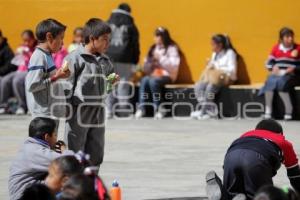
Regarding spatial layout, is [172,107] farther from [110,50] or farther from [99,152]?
[99,152]

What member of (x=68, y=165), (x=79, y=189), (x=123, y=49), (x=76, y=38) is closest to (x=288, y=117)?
(x=123, y=49)

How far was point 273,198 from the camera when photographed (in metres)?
6.37

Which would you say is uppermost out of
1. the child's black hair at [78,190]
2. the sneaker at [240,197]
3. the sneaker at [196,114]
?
the child's black hair at [78,190]

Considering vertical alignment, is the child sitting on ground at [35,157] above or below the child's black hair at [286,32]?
below

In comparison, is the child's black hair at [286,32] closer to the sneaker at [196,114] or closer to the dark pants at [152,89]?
the sneaker at [196,114]

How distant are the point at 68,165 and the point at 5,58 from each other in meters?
12.6

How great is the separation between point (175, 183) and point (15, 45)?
398 inches

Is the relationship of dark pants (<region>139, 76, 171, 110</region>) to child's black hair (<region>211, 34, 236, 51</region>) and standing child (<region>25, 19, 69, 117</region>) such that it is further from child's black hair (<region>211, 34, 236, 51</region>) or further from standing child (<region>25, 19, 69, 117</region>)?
standing child (<region>25, 19, 69, 117</region>)

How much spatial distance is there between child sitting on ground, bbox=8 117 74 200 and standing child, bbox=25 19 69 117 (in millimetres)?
889

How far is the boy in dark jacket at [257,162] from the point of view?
877cm

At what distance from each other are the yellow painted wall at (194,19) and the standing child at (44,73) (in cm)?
927

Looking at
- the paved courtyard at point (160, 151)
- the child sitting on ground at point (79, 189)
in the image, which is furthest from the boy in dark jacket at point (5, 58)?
the child sitting on ground at point (79, 189)

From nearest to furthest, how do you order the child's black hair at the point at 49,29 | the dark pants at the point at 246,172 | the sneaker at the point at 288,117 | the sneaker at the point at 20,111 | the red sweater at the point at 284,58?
the dark pants at the point at 246,172, the child's black hair at the point at 49,29, the sneaker at the point at 288,117, the red sweater at the point at 284,58, the sneaker at the point at 20,111

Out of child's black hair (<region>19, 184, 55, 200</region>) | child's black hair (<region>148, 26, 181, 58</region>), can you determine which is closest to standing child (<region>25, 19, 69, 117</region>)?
child's black hair (<region>19, 184, 55, 200</region>)
